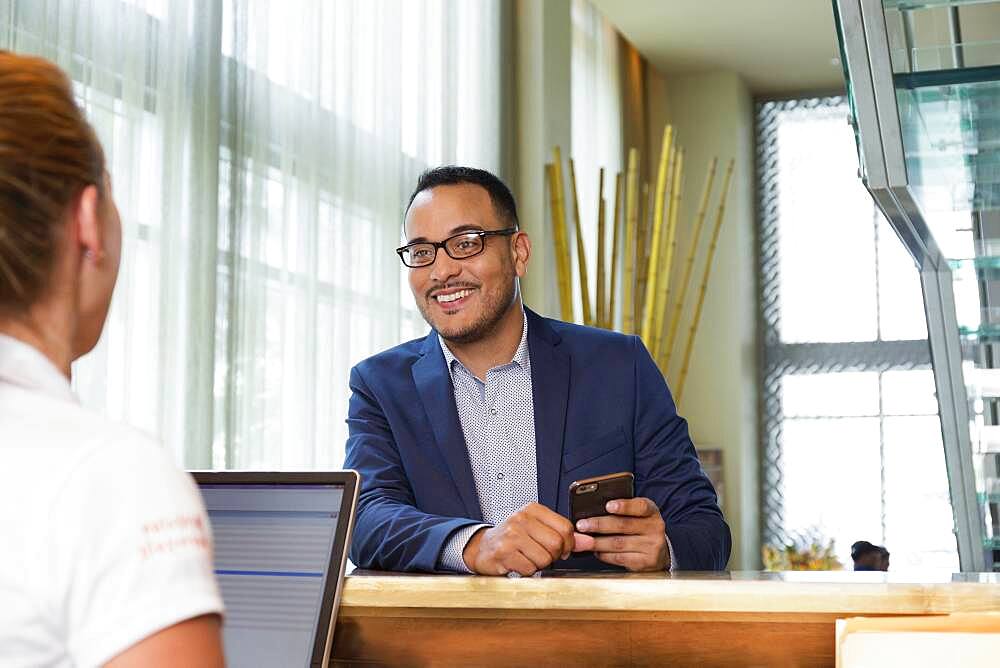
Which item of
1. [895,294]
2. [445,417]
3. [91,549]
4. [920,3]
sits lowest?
[91,549]

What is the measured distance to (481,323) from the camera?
7.29ft

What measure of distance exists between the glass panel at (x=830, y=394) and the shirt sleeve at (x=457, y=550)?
5746 mm

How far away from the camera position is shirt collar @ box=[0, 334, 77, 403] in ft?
2.29

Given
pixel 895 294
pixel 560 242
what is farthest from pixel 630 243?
pixel 895 294

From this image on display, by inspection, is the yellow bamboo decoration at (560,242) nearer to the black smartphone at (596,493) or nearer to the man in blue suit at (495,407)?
the man in blue suit at (495,407)

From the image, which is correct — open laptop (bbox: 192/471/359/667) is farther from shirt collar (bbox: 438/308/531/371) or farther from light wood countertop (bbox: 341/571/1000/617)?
shirt collar (bbox: 438/308/531/371)

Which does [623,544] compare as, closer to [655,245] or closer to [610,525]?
[610,525]

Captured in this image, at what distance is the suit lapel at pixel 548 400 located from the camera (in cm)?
212

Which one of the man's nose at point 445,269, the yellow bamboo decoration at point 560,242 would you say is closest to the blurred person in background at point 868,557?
the yellow bamboo decoration at point 560,242

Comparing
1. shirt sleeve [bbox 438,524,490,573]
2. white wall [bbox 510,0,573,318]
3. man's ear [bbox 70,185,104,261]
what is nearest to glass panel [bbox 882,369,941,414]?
white wall [bbox 510,0,573,318]

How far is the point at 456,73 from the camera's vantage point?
467cm

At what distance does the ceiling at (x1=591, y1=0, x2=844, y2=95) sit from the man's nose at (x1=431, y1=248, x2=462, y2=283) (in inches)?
166

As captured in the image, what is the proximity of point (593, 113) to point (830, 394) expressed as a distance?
2301 millimetres

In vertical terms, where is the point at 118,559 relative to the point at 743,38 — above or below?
below
